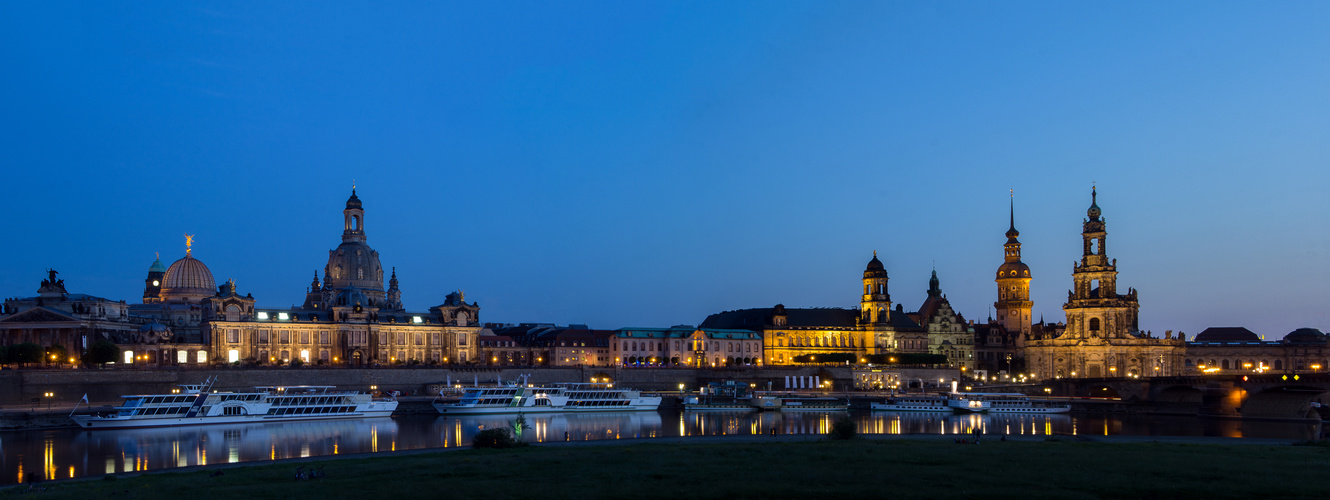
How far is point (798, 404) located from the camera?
95562 millimetres

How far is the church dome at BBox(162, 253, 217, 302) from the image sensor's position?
138m

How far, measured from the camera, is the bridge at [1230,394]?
8394cm

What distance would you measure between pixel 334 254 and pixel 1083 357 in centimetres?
8959

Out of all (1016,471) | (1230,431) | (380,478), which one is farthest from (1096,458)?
(1230,431)

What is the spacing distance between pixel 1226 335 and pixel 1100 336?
43538 mm

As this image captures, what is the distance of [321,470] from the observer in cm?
3572

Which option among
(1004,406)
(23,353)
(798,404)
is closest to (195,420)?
(23,353)

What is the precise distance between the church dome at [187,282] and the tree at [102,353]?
41482 millimetres

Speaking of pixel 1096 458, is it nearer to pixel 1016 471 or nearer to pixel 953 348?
pixel 1016 471

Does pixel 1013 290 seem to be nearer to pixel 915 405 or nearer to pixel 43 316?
pixel 915 405

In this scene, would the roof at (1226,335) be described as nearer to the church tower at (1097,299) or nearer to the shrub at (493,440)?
the church tower at (1097,299)

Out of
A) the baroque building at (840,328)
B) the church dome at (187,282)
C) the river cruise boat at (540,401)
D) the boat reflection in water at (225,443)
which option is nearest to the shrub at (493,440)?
the boat reflection in water at (225,443)

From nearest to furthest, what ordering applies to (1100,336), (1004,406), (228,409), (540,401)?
(228,409) → (540,401) → (1004,406) → (1100,336)

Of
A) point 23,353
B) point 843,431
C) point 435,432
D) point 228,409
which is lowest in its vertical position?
point 435,432
